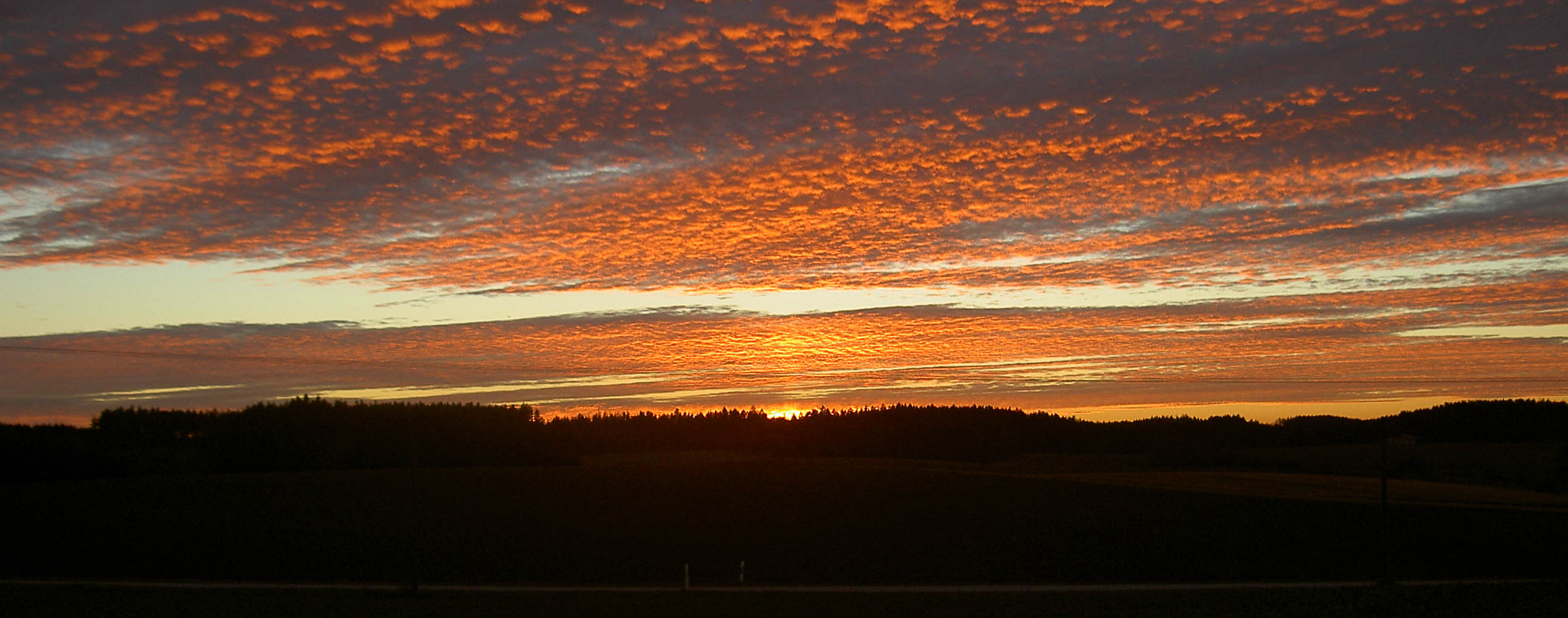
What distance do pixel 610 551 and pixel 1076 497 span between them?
22114mm

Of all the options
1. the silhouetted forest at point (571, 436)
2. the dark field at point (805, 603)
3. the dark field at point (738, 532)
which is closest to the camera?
the dark field at point (805, 603)

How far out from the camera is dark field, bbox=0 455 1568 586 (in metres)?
39.5

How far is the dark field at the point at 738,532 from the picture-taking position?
129 feet

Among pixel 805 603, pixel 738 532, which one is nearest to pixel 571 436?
pixel 738 532

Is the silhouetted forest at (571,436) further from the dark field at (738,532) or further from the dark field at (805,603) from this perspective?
the dark field at (805,603)

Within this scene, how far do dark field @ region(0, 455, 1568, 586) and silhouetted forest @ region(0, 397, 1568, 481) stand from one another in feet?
48.6

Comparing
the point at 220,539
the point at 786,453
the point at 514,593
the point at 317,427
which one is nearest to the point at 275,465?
the point at 317,427

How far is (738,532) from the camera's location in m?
46.0

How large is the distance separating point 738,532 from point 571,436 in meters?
41.5

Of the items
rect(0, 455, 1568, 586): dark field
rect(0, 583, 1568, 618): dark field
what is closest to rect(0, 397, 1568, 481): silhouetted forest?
rect(0, 455, 1568, 586): dark field

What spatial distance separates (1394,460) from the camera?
2744 inches

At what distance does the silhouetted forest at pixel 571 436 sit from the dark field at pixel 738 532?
1481cm

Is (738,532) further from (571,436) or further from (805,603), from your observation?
(571,436)

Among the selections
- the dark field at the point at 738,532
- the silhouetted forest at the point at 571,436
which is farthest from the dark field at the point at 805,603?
the silhouetted forest at the point at 571,436
